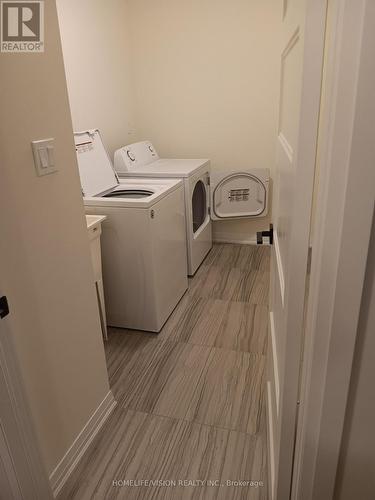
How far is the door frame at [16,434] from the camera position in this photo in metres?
1.04

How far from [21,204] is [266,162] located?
269cm

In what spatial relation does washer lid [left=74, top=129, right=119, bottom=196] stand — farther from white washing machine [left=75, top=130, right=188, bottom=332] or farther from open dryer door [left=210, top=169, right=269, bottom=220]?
open dryer door [left=210, top=169, right=269, bottom=220]

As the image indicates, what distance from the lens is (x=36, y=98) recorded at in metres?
1.19

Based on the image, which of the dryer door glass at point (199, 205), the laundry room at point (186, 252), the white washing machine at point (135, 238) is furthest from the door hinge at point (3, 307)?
the dryer door glass at point (199, 205)

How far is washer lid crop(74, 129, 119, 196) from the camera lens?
2359 mm

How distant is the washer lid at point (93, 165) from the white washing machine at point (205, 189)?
34 cm

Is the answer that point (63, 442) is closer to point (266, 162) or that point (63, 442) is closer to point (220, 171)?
point (220, 171)

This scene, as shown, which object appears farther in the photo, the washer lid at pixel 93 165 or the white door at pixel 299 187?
the washer lid at pixel 93 165

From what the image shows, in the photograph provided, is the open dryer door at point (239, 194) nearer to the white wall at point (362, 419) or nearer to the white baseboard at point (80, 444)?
the white baseboard at point (80, 444)

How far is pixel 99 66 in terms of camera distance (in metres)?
2.83

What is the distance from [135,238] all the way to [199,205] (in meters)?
1.27

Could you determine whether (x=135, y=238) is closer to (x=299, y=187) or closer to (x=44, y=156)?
(x=44, y=156)

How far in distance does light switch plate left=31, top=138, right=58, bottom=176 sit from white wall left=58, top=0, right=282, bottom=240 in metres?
1.54

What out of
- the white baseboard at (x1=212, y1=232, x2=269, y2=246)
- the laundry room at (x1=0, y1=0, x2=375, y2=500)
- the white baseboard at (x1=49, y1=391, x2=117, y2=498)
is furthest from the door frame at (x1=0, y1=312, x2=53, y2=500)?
the white baseboard at (x1=212, y1=232, x2=269, y2=246)
